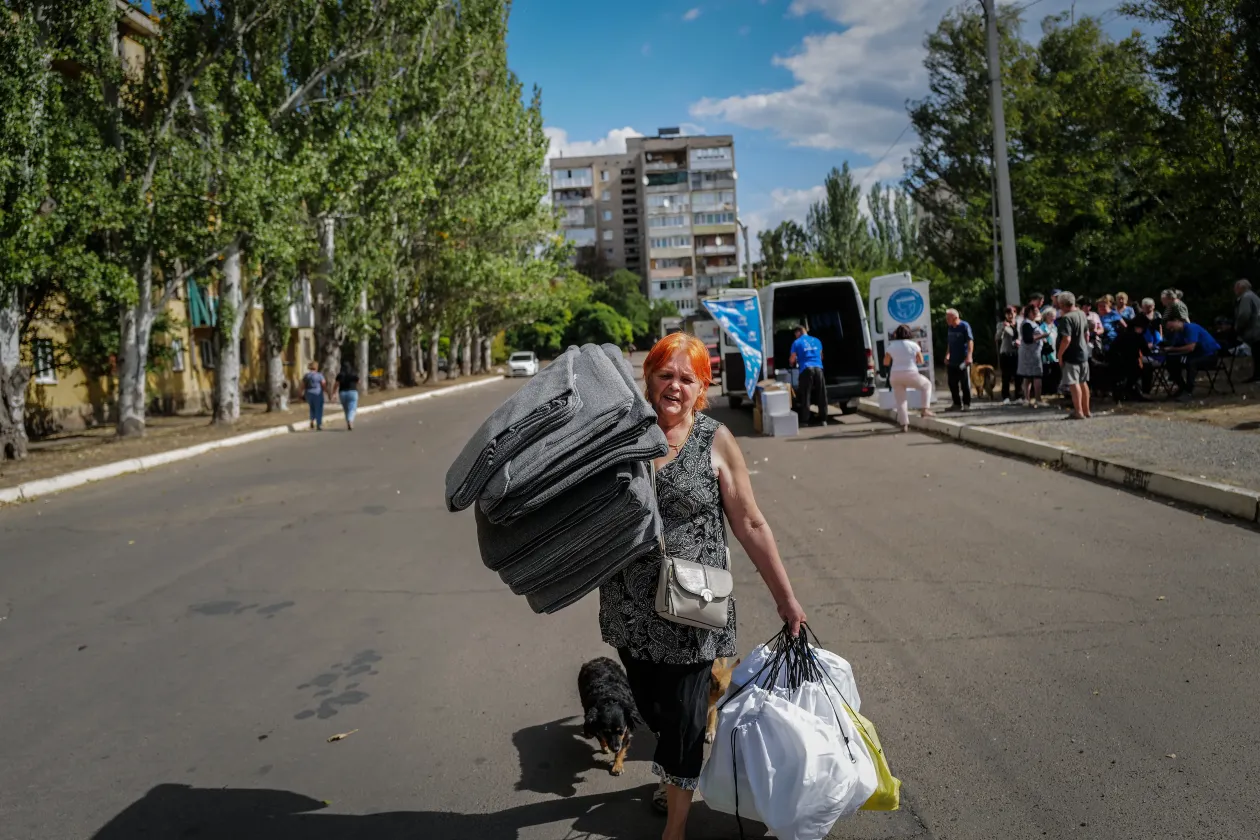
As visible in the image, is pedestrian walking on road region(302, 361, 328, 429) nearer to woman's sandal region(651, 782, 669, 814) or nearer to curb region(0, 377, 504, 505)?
curb region(0, 377, 504, 505)

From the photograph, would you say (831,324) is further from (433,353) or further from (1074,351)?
(433,353)

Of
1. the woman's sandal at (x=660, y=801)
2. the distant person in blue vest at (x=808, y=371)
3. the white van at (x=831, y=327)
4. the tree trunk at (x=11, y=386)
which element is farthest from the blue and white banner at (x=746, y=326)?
the woman's sandal at (x=660, y=801)

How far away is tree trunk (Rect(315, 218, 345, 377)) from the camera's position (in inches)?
1280

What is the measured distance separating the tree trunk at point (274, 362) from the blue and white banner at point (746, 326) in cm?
1375

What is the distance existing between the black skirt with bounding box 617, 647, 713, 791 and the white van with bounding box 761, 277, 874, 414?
15.9 m

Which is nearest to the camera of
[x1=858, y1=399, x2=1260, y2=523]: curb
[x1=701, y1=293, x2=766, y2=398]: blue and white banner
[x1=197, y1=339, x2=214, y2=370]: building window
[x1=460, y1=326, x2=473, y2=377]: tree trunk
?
[x1=858, y1=399, x2=1260, y2=523]: curb

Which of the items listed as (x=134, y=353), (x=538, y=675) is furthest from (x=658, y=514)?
(x=134, y=353)

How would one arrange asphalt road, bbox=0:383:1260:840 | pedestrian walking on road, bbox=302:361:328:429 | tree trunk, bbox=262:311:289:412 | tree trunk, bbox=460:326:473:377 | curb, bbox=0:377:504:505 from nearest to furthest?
asphalt road, bbox=0:383:1260:840 → curb, bbox=0:377:504:505 → pedestrian walking on road, bbox=302:361:328:429 → tree trunk, bbox=262:311:289:412 → tree trunk, bbox=460:326:473:377

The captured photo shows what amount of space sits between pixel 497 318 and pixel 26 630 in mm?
56679

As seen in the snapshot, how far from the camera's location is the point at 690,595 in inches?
122

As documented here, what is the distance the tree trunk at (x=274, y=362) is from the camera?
28.6 m

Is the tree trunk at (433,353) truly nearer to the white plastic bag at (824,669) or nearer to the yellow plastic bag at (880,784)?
the white plastic bag at (824,669)

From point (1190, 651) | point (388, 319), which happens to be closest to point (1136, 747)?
point (1190, 651)

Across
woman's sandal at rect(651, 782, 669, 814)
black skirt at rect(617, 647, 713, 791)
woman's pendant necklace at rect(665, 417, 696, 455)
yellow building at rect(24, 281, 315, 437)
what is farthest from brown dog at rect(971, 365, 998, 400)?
yellow building at rect(24, 281, 315, 437)
